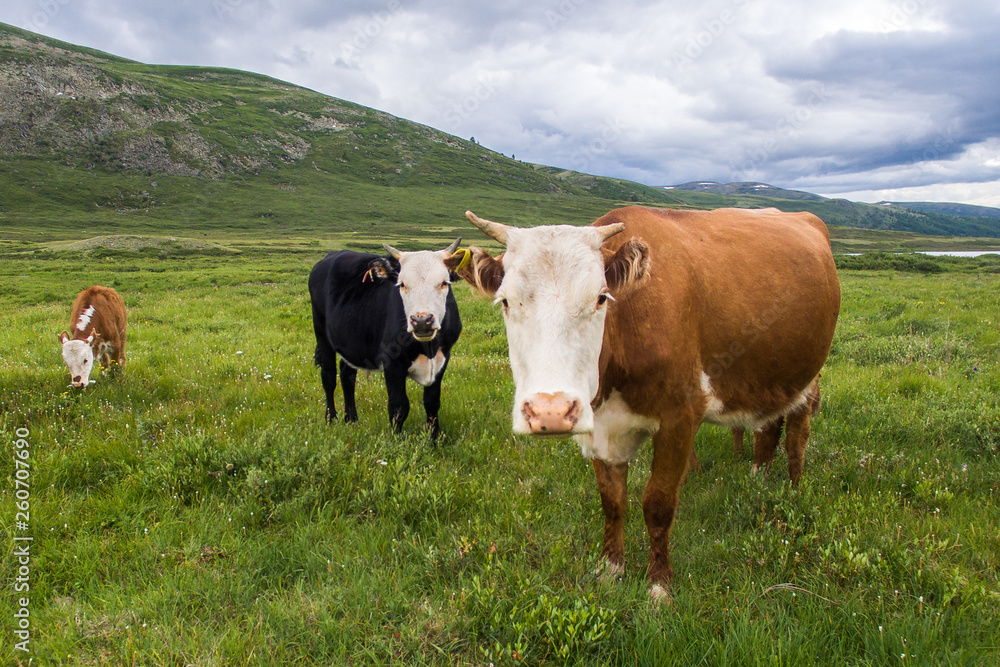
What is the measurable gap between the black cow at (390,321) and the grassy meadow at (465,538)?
20.0 inches

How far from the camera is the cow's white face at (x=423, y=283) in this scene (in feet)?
19.2

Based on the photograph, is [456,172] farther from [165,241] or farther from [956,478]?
[956,478]

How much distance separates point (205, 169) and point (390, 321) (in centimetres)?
16282

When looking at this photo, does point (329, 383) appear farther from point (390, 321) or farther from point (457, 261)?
point (457, 261)

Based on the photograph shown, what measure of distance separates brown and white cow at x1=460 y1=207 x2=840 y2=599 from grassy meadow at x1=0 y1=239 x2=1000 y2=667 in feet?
2.04

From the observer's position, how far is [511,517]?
3646 millimetres

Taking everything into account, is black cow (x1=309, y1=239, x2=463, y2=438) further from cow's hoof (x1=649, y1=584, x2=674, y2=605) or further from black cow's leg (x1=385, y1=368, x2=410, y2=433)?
cow's hoof (x1=649, y1=584, x2=674, y2=605)

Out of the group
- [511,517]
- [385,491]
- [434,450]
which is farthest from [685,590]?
[434,450]

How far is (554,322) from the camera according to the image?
2.55m

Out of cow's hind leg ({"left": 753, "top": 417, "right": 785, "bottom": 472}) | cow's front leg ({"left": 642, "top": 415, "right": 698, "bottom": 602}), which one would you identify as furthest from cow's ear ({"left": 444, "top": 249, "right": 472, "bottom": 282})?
cow's hind leg ({"left": 753, "top": 417, "right": 785, "bottom": 472})

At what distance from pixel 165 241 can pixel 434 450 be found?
52.9m

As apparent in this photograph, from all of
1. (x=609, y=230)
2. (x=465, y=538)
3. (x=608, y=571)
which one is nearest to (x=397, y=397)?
(x=465, y=538)

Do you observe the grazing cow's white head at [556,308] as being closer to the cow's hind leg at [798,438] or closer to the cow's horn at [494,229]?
the cow's horn at [494,229]

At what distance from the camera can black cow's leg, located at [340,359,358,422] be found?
22.0 feet
